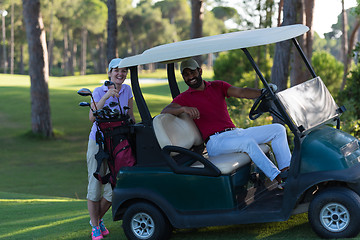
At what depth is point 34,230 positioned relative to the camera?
6.00 meters

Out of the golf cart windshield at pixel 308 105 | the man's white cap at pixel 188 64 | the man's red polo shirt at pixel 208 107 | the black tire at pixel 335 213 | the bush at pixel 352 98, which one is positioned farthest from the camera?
the bush at pixel 352 98

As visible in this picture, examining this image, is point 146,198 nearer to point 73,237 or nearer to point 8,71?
point 73,237

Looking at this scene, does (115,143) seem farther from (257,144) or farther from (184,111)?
(257,144)

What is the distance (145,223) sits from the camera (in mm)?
4949

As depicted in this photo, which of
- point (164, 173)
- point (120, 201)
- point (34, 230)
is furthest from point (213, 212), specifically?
point (34, 230)

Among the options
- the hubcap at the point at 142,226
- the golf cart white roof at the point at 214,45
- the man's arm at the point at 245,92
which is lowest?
the hubcap at the point at 142,226

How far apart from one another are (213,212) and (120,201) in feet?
2.80

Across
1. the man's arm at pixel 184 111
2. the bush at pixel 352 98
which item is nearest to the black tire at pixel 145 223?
the man's arm at pixel 184 111

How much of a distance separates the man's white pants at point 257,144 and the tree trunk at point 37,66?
1390 cm

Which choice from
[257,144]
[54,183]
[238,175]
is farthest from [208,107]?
[54,183]

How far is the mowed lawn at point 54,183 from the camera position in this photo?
5.14m

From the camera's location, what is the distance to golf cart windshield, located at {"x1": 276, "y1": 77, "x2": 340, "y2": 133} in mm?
4590

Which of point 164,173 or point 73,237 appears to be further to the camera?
point 73,237

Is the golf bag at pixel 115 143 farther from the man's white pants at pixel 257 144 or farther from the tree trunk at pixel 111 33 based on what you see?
the tree trunk at pixel 111 33
